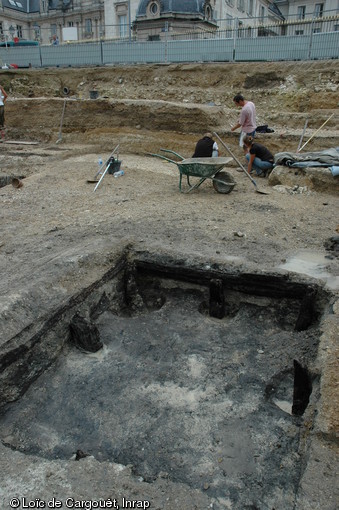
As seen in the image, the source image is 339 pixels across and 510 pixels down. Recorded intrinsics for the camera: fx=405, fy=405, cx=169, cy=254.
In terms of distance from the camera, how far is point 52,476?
8.62 ft

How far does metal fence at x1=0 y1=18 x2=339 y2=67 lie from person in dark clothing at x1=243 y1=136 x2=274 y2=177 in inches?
336

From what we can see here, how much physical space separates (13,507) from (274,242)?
4.71 meters

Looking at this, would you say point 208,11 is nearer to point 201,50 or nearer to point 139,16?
point 139,16

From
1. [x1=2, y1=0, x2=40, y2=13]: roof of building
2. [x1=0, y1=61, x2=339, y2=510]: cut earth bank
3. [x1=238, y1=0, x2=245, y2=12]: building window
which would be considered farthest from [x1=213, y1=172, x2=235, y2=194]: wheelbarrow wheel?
[x1=2, y1=0, x2=40, y2=13]: roof of building

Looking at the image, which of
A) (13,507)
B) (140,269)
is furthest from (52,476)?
(140,269)

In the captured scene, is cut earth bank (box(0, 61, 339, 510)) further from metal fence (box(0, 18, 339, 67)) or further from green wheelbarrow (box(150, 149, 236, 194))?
metal fence (box(0, 18, 339, 67))

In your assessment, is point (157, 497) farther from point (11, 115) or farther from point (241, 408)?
point (11, 115)

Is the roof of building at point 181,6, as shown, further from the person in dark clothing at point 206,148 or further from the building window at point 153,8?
the person in dark clothing at point 206,148

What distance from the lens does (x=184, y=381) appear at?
3.98 meters

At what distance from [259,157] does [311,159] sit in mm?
1294

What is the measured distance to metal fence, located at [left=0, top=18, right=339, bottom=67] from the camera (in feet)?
52.4

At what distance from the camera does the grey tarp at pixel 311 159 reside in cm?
902
